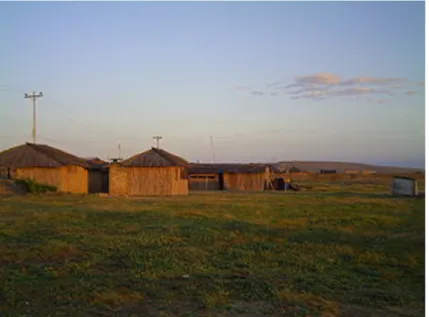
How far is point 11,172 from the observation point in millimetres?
36094

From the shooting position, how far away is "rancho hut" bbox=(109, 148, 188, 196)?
1448 inches

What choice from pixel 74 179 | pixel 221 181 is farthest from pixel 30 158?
pixel 221 181

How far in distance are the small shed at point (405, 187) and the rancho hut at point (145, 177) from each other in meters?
15.6

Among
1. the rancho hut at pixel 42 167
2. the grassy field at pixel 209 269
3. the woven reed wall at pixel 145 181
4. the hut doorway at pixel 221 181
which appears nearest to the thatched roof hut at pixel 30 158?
the rancho hut at pixel 42 167

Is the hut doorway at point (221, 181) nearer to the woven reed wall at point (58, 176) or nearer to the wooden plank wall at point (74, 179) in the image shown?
the wooden plank wall at point (74, 179)

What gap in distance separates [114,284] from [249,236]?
6023 millimetres

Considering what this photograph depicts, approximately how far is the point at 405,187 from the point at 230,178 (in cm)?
1640

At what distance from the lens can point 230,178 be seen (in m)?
48.2

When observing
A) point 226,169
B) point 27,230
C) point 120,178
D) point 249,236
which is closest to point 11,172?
point 120,178

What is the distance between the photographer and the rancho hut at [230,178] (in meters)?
48.2

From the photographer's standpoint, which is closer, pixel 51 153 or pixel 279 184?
pixel 51 153

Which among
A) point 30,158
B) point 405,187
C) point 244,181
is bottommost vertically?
point 405,187

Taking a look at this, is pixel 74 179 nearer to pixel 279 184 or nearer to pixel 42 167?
pixel 42 167

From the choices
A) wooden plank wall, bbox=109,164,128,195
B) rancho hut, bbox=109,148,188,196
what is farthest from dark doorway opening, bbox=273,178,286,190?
wooden plank wall, bbox=109,164,128,195
